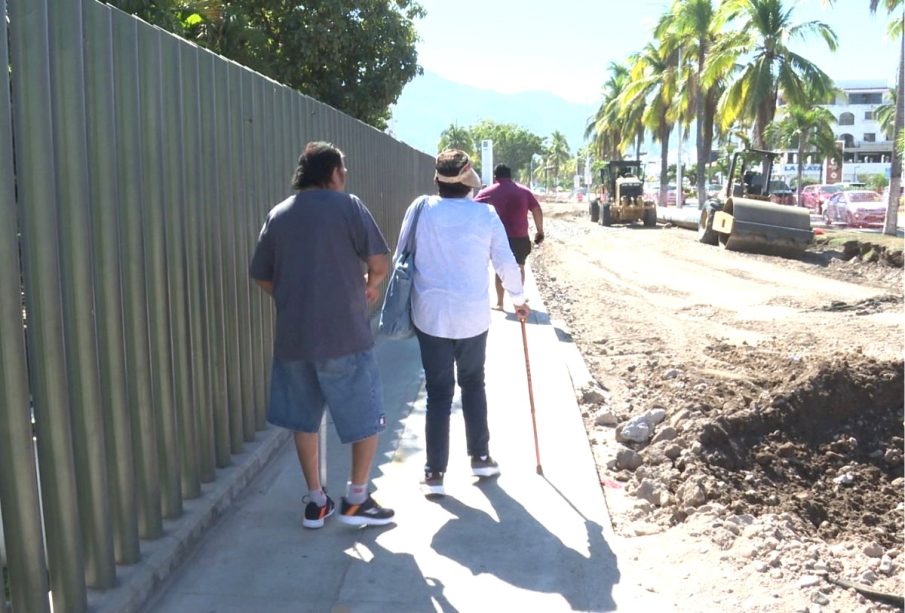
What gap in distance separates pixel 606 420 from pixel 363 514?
278 cm

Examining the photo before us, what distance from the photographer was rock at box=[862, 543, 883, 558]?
4.54 metres

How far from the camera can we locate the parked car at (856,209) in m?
34.2

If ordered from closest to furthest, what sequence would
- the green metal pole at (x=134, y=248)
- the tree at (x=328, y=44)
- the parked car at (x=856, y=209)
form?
the green metal pole at (x=134, y=248), the tree at (x=328, y=44), the parked car at (x=856, y=209)

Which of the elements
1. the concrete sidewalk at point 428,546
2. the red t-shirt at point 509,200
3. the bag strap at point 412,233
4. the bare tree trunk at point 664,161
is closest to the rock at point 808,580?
the concrete sidewalk at point 428,546

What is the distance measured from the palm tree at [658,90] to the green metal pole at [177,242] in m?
42.2

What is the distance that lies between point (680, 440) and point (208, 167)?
11.1 feet

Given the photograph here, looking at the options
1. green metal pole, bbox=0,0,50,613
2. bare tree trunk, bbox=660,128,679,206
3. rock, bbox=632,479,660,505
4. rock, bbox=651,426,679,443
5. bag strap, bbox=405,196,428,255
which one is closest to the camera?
green metal pole, bbox=0,0,50,613

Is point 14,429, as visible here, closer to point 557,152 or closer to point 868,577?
point 868,577

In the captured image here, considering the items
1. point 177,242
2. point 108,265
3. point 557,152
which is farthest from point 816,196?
point 557,152

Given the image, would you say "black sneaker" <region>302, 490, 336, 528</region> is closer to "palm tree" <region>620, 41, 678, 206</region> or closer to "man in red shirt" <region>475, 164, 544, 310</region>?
"man in red shirt" <region>475, 164, 544, 310</region>

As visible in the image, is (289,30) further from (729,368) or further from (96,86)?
(96,86)

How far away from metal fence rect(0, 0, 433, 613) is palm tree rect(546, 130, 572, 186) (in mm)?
131093

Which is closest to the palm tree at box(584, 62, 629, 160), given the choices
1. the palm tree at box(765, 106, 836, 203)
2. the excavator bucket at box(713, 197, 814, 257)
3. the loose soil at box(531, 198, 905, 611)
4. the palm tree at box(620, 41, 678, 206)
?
the palm tree at box(620, 41, 678, 206)

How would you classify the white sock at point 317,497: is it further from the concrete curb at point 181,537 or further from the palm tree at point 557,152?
the palm tree at point 557,152
